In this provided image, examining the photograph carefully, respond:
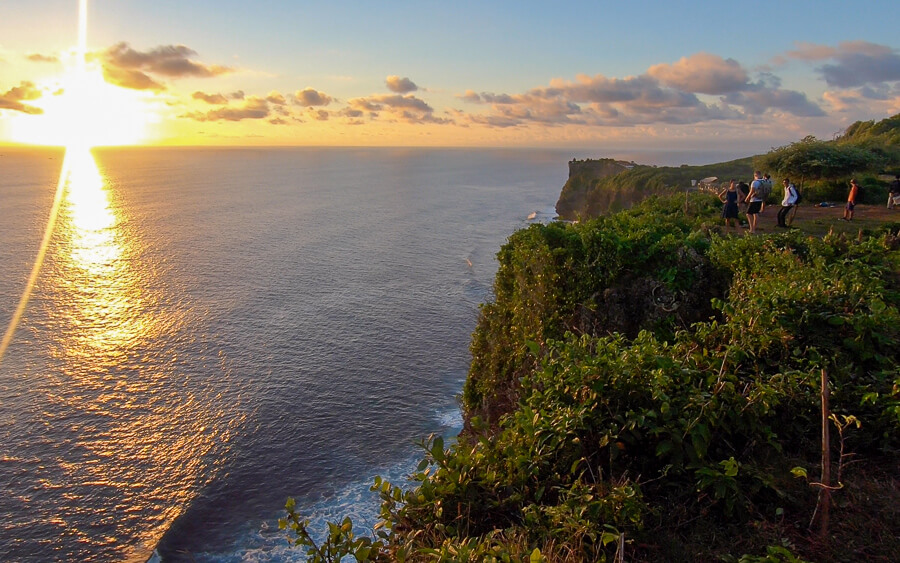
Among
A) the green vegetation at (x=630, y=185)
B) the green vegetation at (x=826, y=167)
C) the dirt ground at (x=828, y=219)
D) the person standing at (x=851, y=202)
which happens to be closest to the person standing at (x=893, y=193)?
the dirt ground at (x=828, y=219)

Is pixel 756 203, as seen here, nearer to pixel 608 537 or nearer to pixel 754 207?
pixel 754 207

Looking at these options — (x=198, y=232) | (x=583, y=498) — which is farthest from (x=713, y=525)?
(x=198, y=232)

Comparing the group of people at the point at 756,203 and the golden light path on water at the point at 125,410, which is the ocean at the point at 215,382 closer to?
the golden light path on water at the point at 125,410

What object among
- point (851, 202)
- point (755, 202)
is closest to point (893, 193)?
point (851, 202)

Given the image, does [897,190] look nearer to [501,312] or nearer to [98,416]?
[501,312]

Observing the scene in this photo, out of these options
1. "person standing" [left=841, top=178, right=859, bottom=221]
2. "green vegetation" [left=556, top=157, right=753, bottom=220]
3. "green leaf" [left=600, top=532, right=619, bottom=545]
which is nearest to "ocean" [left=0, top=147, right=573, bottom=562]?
"green leaf" [left=600, top=532, right=619, bottom=545]

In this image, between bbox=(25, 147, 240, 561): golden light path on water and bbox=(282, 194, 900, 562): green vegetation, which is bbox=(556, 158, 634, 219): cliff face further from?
bbox=(282, 194, 900, 562): green vegetation
